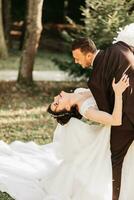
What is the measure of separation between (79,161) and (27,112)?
4.95 meters

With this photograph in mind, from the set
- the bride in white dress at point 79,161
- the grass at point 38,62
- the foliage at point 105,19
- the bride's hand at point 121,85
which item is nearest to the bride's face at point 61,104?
the bride in white dress at point 79,161

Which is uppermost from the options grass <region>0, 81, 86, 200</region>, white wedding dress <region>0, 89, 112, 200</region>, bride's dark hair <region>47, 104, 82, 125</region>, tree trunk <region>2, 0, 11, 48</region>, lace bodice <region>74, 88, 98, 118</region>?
lace bodice <region>74, 88, 98, 118</region>

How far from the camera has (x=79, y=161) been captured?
6.31m

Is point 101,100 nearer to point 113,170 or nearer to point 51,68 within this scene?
point 113,170

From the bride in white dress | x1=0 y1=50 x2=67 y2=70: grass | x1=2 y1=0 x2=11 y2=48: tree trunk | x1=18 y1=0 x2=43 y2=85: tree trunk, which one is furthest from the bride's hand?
x1=2 y1=0 x2=11 y2=48: tree trunk

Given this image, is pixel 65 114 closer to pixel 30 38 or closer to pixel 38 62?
pixel 30 38

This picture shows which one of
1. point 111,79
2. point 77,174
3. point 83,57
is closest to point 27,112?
point 77,174

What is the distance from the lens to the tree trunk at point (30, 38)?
12.5 metres

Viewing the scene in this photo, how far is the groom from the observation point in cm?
567

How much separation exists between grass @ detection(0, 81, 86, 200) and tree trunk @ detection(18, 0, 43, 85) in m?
0.29

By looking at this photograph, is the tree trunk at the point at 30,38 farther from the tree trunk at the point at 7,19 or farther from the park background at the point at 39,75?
the tree trunk at the point at 7,19

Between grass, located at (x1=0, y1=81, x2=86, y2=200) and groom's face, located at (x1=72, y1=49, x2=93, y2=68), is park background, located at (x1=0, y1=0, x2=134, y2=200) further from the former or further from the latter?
groom's face, located at (x1=72, y1=49, x2=93, y2=68)

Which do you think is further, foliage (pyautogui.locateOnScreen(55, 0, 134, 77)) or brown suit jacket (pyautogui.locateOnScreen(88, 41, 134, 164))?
foliage (pyautogui.locateOnScreen(55, 0, 134, 77))

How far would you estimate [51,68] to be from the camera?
18.2 meters
